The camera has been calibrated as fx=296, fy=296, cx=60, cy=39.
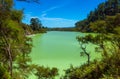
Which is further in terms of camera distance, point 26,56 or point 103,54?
point 26,56

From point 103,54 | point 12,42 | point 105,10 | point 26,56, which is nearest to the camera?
point 103,54

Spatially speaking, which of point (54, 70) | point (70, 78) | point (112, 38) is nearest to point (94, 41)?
point (112, 38)

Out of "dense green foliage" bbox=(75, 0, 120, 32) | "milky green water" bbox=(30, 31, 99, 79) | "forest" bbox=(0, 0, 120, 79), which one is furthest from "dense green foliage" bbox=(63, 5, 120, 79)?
"dense green foliage" bbox=(75, 0, 120, 32)

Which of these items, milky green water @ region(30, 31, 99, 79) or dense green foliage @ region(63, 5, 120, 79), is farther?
milky green water @ region(30, 31, 99, 79)

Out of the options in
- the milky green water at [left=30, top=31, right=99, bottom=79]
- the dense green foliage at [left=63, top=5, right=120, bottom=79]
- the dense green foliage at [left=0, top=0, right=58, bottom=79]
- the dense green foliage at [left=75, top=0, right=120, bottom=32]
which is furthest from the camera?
the dense green foliage at [left=75, top=0, right=120, bottom=32]

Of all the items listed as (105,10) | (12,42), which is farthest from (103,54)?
(105,10)

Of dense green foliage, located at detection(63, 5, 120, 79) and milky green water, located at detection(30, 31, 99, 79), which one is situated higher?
dense green foliage, located at detection(63, 5, 120, 79)

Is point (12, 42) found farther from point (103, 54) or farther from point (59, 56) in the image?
point (59, 56)

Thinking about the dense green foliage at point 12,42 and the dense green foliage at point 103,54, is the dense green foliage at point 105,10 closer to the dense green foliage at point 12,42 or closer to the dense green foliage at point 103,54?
the dense green foliage at point 103,54

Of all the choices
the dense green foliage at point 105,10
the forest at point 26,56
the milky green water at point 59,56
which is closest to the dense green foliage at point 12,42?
the forest at point 26,56

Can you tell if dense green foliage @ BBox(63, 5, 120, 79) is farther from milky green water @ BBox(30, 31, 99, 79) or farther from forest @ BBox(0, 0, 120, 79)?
milky green water @ BBox(30, 31, 99, 79)

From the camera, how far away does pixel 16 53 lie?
1689 centimetres

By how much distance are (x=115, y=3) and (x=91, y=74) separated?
94091 mm

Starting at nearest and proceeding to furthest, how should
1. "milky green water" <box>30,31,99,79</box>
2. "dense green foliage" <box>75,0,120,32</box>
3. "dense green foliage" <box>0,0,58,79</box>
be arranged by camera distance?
"dense green foliage" <box>0,0,58,79</box>
"milky green water" <box>30,31,99,79</box>
"dense green foliage" <box>75,0,120,32</box>
